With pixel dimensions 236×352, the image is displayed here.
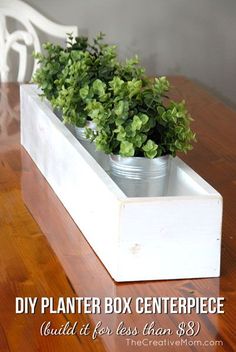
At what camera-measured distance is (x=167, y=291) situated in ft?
4.96

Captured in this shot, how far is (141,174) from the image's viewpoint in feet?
5.43

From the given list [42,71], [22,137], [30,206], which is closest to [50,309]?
[30,206]

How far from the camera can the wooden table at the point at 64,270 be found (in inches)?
53.6

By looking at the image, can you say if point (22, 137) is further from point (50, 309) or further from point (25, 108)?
point (50, 309)

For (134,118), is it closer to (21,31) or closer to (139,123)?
(139,123)

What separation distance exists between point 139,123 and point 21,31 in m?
1.86

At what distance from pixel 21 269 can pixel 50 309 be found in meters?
0.17

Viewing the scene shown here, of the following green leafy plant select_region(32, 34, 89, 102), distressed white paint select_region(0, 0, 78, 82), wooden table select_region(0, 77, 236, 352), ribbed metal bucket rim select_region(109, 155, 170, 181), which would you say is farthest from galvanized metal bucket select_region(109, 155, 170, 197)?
distressed white paint select_region(0, 0, 78, 82)

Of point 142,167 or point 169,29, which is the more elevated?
point 142,167

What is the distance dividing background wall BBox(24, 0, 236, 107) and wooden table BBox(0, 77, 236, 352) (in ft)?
4.22

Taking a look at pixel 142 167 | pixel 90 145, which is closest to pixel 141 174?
pixel 142 167

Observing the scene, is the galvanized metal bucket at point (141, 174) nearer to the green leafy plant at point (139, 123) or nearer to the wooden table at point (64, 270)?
the green leafy plant at point (139, 123)

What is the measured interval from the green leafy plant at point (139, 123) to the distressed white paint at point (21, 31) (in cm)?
175

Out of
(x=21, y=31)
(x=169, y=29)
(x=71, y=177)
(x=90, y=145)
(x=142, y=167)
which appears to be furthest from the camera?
(x=169, y=29)
